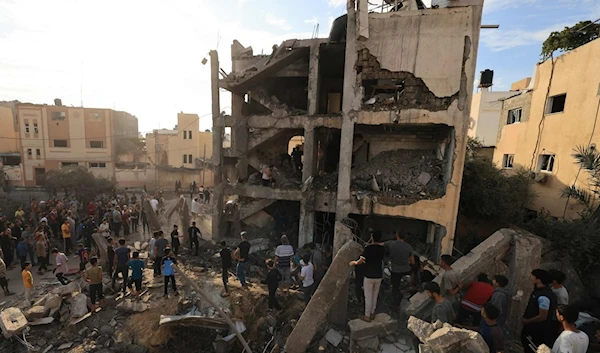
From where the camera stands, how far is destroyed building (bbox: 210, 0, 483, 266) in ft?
30.1

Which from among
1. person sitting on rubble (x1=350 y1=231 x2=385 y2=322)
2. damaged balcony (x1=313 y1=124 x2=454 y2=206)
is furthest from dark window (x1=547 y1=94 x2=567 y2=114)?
person sitting on rubble (x1=350 y1=231 x2=385 y2=322)

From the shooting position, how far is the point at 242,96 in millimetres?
12297

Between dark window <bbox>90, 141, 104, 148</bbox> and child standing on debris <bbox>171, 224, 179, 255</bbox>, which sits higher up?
dark window <bbox>90, 141, 104, 148</bbox>

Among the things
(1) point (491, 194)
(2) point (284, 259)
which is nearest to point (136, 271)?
(2) point (284, 259)

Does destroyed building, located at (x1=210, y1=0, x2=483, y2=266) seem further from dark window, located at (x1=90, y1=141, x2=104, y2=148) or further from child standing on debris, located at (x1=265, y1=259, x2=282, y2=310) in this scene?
dark window, located at (x1=90, y1=141, x2=104, y2=148)

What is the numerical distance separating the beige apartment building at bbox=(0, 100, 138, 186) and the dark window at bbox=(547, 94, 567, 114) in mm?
33114

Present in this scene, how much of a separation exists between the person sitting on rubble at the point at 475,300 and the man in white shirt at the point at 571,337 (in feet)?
4.42

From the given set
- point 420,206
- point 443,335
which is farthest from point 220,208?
point 443,335

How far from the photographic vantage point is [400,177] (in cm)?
1072

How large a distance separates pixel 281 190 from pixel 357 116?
12.9 ft

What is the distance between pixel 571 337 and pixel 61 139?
35315 mm

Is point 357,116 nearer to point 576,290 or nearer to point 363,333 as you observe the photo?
point 363,333

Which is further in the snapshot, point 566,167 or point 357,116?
point 566,167

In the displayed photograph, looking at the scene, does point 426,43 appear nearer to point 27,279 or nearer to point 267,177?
point 267,177
